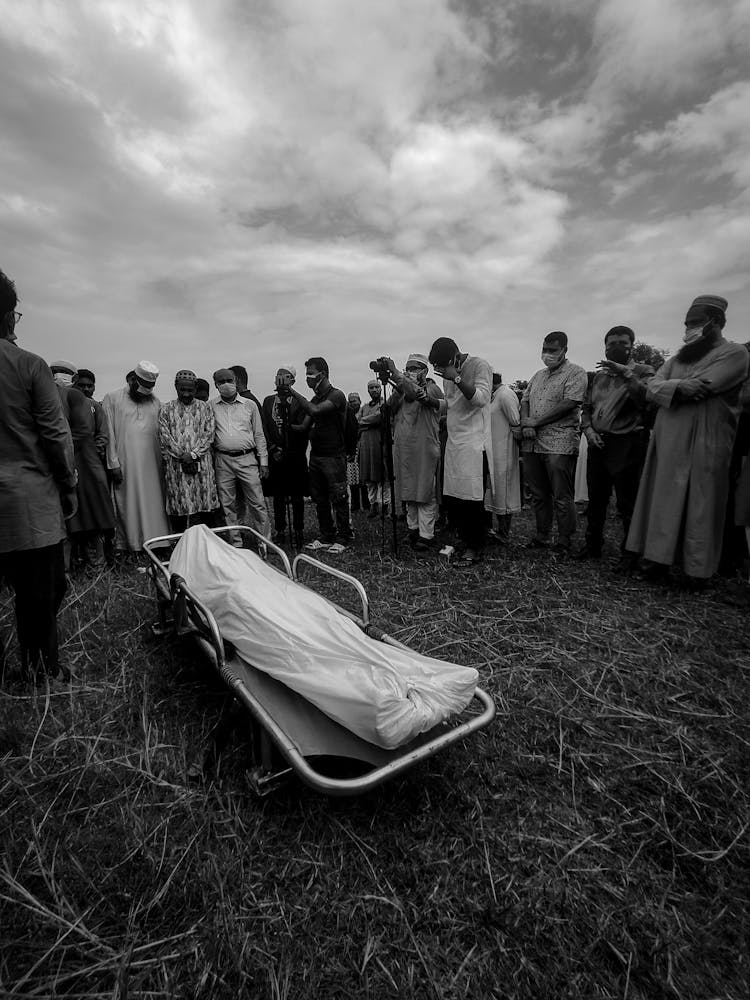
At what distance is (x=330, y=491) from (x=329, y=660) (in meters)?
4.36

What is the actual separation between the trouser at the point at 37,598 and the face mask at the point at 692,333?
4.66m

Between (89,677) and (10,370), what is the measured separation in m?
1.71

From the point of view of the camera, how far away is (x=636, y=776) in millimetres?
1990

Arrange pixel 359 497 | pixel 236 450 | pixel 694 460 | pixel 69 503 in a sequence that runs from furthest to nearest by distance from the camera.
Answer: pixel 359 497 < pixel 236 450 < pixel 694 460 < pixel 69 503

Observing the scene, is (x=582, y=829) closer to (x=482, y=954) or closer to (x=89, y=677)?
(x=482, y=954)

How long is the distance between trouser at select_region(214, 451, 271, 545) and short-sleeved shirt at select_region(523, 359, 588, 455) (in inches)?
128

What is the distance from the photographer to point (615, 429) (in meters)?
4.70

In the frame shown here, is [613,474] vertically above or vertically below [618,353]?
below

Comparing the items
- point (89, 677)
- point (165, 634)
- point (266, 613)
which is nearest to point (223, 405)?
point (165, 634)

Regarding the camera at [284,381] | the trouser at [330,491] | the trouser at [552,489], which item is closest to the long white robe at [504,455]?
the trouser at [552,489]

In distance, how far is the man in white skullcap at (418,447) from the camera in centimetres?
542

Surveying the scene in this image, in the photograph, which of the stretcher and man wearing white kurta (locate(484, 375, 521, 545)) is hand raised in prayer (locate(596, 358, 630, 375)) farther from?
the stretcher

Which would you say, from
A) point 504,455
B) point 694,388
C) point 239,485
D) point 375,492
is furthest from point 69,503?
point 375,492

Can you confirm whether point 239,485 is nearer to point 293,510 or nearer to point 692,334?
point 293,510
